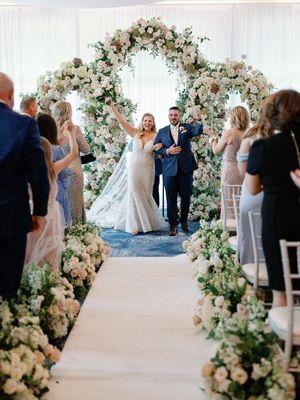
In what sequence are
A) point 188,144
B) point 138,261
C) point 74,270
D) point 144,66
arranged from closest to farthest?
point 74,270
point 138,261
point 188,144
point 144,66

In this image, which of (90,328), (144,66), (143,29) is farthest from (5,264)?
(144,66)

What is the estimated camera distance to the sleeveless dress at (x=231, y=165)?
6455mm

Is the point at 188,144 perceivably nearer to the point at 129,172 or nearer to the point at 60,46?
the point at 129,172

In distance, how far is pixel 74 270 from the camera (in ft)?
15.9

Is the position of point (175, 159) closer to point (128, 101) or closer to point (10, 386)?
point (128, 101)

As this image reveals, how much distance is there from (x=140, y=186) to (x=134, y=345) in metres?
4.19

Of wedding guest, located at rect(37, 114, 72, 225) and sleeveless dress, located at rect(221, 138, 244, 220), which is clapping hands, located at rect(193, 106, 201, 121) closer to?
sleeveless dress, located at rect(221, 138, 244, 220)

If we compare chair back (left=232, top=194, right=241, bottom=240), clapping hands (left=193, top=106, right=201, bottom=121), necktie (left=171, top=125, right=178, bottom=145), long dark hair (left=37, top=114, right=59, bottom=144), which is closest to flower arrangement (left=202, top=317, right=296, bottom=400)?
chair back (left=232, top=194, right=241, bottom=240)

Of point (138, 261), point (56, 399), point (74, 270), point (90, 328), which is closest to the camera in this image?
point (56, 399)

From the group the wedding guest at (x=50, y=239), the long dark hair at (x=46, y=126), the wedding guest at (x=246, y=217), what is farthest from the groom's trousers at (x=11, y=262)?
the wedding guest at (x=246, y=217)

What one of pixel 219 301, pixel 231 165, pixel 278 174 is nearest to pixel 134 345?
pixel 219 301

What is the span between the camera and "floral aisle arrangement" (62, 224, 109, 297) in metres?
4.88

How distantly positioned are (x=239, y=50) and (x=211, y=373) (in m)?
9.06

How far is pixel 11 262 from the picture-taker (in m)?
3.22
